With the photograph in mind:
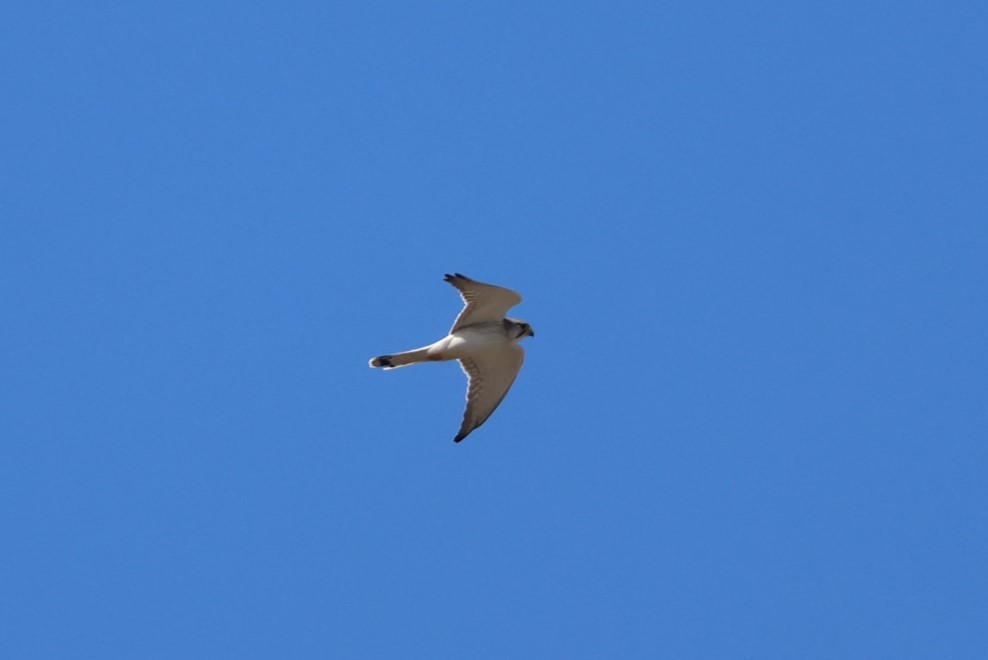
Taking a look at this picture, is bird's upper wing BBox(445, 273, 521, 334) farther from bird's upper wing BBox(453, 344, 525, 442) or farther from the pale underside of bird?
bird's upper wing BBox(453, 344, 525, 442)

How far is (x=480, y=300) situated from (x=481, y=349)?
2.37 feet

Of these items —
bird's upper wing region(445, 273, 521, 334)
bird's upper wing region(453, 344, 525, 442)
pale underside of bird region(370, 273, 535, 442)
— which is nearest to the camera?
bird's upper wing region(445, 273, 521, 334)

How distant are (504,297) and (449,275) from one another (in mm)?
732

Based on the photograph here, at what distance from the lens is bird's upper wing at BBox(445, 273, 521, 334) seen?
20.5 m

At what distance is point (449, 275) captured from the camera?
20516 millimetres

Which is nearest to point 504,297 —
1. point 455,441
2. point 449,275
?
point 449,275

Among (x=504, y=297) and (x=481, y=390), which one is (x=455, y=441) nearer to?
(x=481, y=390)

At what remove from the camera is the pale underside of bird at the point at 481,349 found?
20.8m

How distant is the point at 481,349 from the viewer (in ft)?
69.7

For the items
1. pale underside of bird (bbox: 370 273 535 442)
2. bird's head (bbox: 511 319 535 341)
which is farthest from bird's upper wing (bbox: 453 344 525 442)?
bird's head (bbox: 511 319 535 341)

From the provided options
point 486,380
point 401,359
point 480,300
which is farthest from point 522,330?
point 401,359

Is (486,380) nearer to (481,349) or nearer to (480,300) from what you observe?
(481,349)

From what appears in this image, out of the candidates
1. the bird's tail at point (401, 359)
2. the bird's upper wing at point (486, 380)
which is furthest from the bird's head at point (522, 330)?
the bird's tail at point (401, 359)

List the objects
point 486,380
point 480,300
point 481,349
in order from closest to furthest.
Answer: point 480,300, point 481,349, point 486,380
